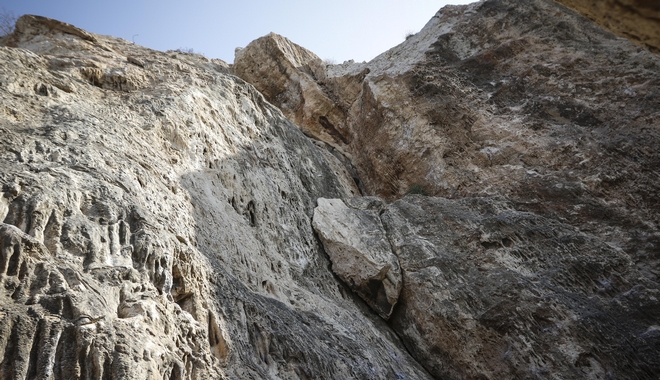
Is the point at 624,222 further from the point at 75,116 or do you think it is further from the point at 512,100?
the point at 75,116

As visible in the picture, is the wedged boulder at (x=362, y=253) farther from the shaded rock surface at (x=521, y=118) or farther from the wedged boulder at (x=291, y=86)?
the wedged boulder at (x=291, y=86)

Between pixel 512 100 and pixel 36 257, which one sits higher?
pixel 512 100

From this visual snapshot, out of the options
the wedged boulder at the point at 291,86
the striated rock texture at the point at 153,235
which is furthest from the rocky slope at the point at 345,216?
the wedged boulder at the point at 291,86

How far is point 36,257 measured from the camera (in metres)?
4.77

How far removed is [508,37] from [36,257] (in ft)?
52.2

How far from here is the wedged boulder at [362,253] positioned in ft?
34.3

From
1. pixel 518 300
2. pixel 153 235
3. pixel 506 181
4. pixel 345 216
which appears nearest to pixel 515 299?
pixel 518 300

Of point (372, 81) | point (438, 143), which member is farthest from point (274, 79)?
point (438, 143)

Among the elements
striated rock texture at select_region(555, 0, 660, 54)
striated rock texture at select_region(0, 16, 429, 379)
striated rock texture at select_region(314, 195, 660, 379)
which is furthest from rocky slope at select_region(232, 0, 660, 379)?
striated rock texture at select_region(555, 0, 660, 54)

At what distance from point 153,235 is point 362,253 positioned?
17.9 ft

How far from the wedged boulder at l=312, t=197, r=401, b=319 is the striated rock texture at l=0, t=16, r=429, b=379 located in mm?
315

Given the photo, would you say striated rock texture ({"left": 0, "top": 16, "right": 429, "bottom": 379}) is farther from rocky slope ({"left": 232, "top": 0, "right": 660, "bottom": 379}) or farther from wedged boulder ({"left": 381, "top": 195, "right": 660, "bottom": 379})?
rocky slope ({"left": 232, "top": 0, "right": 660, "bottom": 379})

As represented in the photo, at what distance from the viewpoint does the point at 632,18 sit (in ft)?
12.1

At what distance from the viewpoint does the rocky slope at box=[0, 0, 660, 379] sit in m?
5.33
